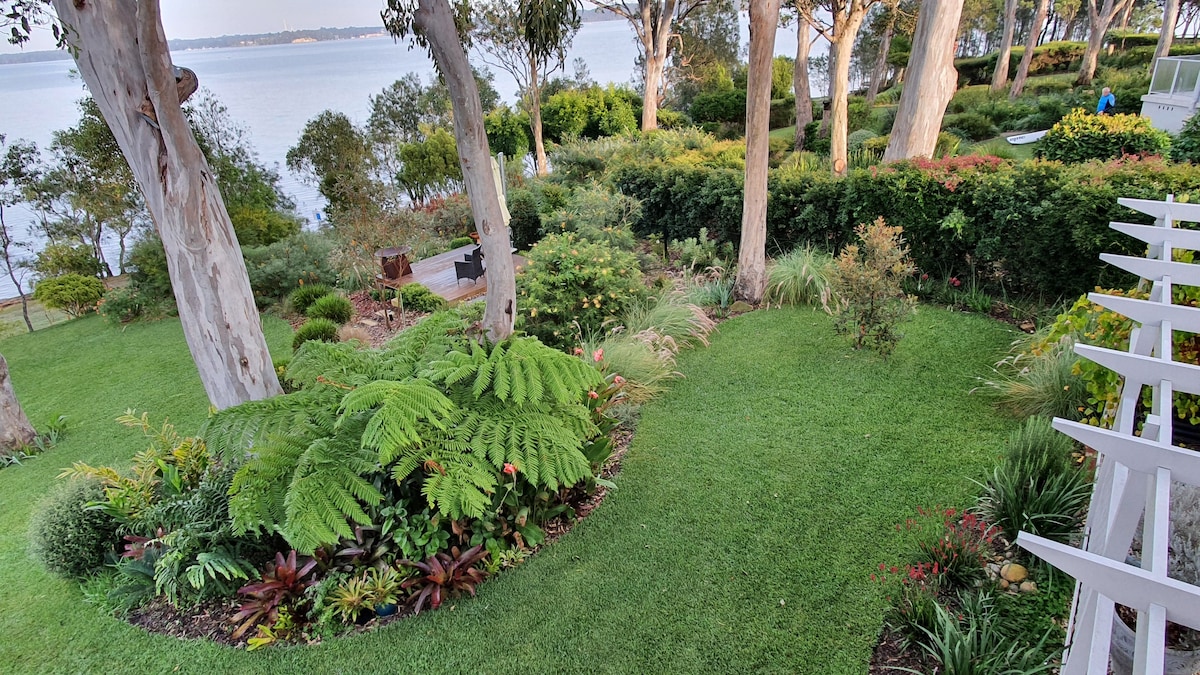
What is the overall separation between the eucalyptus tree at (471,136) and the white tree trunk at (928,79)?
690cm

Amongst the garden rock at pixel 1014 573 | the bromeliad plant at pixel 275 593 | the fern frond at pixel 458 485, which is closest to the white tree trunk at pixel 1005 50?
the garden rock at pixel 1014 573

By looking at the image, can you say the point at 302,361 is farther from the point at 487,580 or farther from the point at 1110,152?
the point at 1110,152

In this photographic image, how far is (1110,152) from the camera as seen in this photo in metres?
8.97

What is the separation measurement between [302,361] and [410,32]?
3.21 metres

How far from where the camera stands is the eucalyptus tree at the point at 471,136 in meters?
3.96

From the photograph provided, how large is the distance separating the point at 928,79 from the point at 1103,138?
3.30 m

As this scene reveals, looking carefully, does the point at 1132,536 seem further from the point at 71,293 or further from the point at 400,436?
the point at 71,293

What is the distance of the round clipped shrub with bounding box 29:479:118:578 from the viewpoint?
3.17m

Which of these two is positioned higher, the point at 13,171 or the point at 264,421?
the point at 13,171

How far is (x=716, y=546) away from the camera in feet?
10.1

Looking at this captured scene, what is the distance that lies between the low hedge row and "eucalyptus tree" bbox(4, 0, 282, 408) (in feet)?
19.1

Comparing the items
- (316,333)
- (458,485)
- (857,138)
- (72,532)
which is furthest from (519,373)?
(857,138)

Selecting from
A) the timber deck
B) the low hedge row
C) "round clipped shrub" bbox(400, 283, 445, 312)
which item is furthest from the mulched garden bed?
"round clipped shrub" bbox(400, 283, 445, 312)

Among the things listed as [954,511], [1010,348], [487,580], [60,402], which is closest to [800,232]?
[1010,348]
